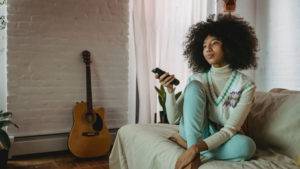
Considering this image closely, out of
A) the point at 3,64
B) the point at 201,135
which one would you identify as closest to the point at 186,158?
the point at 201,135

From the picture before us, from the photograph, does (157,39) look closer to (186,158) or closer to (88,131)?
(88,131)

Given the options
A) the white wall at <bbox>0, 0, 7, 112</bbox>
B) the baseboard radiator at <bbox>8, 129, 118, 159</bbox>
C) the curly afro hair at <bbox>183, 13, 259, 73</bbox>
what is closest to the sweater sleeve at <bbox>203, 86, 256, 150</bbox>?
the curly afro hair at <bbox>183, 13, 259, 73</bbox>

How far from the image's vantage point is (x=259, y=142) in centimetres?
147

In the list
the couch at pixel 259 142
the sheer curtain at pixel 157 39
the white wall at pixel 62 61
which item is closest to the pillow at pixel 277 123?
the couch at pixel 259 142

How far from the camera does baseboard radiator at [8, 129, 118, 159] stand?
2.41m

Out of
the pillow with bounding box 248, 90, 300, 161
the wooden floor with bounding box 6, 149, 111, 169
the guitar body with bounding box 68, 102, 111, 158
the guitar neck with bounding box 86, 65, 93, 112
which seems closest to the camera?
the pillow with bounding box 248, 90, 300, 161

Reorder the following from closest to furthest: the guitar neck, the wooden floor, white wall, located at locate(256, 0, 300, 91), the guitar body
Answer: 1. the wooden floor
2. the guitar body
3. the guitar neck
4. white wall, located at locate(256, 0, 300, 91)

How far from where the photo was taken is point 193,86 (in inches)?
51.4

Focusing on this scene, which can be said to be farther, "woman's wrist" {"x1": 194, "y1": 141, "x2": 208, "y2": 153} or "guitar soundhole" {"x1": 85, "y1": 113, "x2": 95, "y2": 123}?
"guitar soundhole" {"x1": 85, "y1": 113, "x2": 95, "y2": 123}

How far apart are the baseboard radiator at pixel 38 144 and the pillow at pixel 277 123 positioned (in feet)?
6.13

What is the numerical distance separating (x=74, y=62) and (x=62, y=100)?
0.41 meters

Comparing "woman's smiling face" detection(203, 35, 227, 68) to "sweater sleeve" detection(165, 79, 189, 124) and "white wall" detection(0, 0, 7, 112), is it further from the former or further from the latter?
"white wall" detection(0, 0, 7, 112)

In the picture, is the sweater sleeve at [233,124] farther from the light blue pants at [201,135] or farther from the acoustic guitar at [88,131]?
the acoustic guitar at [88,131]

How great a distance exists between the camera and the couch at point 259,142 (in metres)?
1.15
